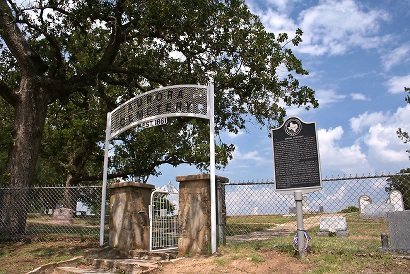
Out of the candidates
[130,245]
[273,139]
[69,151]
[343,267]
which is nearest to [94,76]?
[130,245]

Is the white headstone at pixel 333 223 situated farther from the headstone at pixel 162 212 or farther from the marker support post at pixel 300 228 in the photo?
the marker support post at pixel 300 228

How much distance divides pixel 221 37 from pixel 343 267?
29.5 feet

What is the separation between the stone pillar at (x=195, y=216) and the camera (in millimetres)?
7137

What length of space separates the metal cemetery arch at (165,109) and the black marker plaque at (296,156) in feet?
4.55

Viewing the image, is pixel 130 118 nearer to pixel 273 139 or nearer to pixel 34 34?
pixel 273 139

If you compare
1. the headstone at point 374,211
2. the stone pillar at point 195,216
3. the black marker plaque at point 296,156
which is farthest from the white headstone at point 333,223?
the black marker plaque at point 296,156

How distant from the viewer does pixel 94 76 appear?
43.8 ft

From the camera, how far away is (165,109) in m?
8.85

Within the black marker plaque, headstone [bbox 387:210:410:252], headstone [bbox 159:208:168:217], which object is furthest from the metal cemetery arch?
headstone [bbox 387:210:410:252]

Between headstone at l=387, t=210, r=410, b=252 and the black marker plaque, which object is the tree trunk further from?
headstone at l=387, t=210, r=410, b=252

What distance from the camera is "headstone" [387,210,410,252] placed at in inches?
245

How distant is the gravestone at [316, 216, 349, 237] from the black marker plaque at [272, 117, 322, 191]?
6178 millimetres

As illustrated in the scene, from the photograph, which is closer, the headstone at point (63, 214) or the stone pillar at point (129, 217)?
the stone pillar at point (129, 217)

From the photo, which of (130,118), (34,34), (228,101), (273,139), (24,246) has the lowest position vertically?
(24,246)
